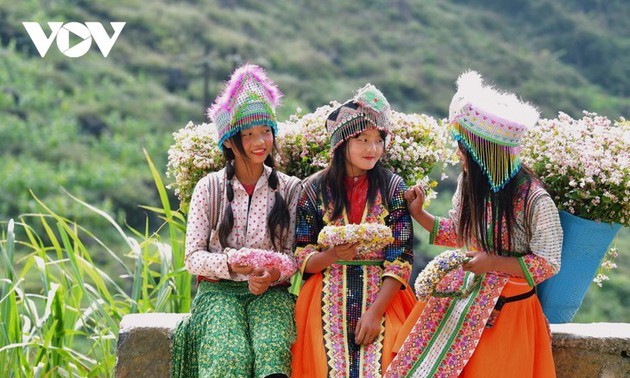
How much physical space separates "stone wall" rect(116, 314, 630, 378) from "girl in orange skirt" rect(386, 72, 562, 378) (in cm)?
24

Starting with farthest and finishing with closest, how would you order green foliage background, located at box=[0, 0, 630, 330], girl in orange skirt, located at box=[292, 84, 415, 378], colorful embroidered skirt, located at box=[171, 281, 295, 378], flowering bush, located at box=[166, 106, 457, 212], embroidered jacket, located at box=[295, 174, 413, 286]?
green foliage background, located at box=[0, 0, 630, 330]
flowering bush, located at box=[166, 106, 457, 212]
embroidered jacket, located at box=[295, 174, 413, 286]
girl in orange skirt, located at box=[292, 84, 415, 378]
colorful embroidered skirt, located at box=[171, 281, 295, 378]

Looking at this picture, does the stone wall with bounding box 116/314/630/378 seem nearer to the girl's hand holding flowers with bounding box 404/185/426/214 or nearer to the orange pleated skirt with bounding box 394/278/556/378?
the orange pleated skirt with bounding box 394/278/556/378

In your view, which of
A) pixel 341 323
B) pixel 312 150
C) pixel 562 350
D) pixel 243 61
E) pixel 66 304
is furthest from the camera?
pixel 243 61

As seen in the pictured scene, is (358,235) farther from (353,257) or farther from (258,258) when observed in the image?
(258,258)

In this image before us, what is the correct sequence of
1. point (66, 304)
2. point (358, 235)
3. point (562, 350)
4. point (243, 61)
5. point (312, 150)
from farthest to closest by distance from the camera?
point (243, 61) < point (66, 304) < point (312, 150) < point (562, 350) < point (358, 235)

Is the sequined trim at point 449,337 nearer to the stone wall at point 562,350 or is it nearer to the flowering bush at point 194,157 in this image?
the stone wall at point 562,350

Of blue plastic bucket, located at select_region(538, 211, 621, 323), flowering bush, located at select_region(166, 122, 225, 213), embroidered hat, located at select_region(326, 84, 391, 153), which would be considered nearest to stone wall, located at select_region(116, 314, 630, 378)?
blue plastic bucket, located at select_region(538, 211, 621, 323)

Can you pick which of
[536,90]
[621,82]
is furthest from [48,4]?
[621,82]

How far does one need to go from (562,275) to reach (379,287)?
71 cm

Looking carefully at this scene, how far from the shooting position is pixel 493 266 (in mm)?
3320

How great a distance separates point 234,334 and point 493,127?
1.18 meters

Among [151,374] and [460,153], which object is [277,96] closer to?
[460,153]

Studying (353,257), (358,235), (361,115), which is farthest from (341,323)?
(361,115)

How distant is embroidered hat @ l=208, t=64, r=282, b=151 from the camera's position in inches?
141
